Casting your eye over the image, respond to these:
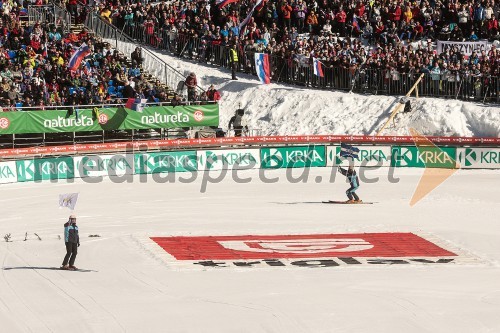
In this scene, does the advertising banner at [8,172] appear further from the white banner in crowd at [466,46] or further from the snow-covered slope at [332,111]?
the white banner in crowd at [466,46]

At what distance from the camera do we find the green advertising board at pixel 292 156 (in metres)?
43.3

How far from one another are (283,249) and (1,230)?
25.6ft

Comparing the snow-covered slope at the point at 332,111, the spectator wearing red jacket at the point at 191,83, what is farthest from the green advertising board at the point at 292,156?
the spectator wearing red jacket at the point at 191,83

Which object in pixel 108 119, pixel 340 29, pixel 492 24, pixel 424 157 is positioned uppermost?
pixel 492 24

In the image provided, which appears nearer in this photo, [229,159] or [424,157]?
[229,159]

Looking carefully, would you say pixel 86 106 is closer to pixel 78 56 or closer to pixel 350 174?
pixel 78 56

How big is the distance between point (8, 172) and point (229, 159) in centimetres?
811

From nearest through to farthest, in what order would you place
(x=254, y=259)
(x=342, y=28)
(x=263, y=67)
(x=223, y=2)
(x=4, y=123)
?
(x=254, y=259) < (x=4, y=123) < (x=223, y=2) < (x=263, y=67) < (x=342, y=28)

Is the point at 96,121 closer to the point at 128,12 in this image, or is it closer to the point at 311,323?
the point at 128,12

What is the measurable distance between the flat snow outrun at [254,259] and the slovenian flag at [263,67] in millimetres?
7617

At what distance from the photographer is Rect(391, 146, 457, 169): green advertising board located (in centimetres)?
4319

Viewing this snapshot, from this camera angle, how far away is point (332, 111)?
4681 centimetres

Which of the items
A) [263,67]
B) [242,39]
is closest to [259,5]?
[242,39]

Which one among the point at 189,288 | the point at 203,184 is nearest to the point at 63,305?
the point at 189,288
